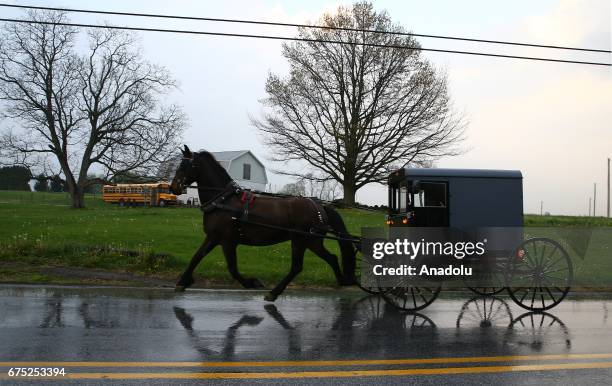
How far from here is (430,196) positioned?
930cm

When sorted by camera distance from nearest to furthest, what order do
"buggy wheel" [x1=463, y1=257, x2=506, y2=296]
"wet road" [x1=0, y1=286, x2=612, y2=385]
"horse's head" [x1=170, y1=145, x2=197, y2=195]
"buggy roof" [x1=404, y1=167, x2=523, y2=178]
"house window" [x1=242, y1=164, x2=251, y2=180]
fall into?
"wet road" [x1=0, y1=286, x2=612, y2=385], "buggy wheel" [x1=463, y1=257, x2=506, y2=296], "horse's head" [x1=170, y1=145, x2=197, y2=195], "buggy roof" [x1=404, y1=167, x2=523, y2=178], "house window" [x1=242, y1=164, x2=251, y2=180]

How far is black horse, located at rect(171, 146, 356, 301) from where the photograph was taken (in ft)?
25.6

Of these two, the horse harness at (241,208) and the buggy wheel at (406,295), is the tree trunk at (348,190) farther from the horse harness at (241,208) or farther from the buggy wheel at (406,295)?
the buggy wheel at (406,295)

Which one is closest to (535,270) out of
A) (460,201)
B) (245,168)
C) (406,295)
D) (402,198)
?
(406,295)

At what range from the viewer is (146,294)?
8.32 metres

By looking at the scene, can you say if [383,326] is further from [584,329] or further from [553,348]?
[584,329]

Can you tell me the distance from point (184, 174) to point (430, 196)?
4390mm

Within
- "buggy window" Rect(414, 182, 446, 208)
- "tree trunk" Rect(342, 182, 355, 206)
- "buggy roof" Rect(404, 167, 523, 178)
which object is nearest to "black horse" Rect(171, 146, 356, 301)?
"buggy window" Rect(414, 182, 446, 208)

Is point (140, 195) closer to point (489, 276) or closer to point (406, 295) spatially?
point (406, 295)

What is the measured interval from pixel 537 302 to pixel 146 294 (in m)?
6.40

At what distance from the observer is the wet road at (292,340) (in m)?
4.50

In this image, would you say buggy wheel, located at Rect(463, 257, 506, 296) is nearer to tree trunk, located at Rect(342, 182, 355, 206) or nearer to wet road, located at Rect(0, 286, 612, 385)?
wet road, located at Rect(0, 286, 612, 385)

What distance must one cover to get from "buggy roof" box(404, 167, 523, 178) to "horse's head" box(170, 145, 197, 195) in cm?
390

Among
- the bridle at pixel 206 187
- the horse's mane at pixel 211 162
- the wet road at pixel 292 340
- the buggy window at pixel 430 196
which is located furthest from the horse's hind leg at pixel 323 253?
the buggy window at pixel 430 196
